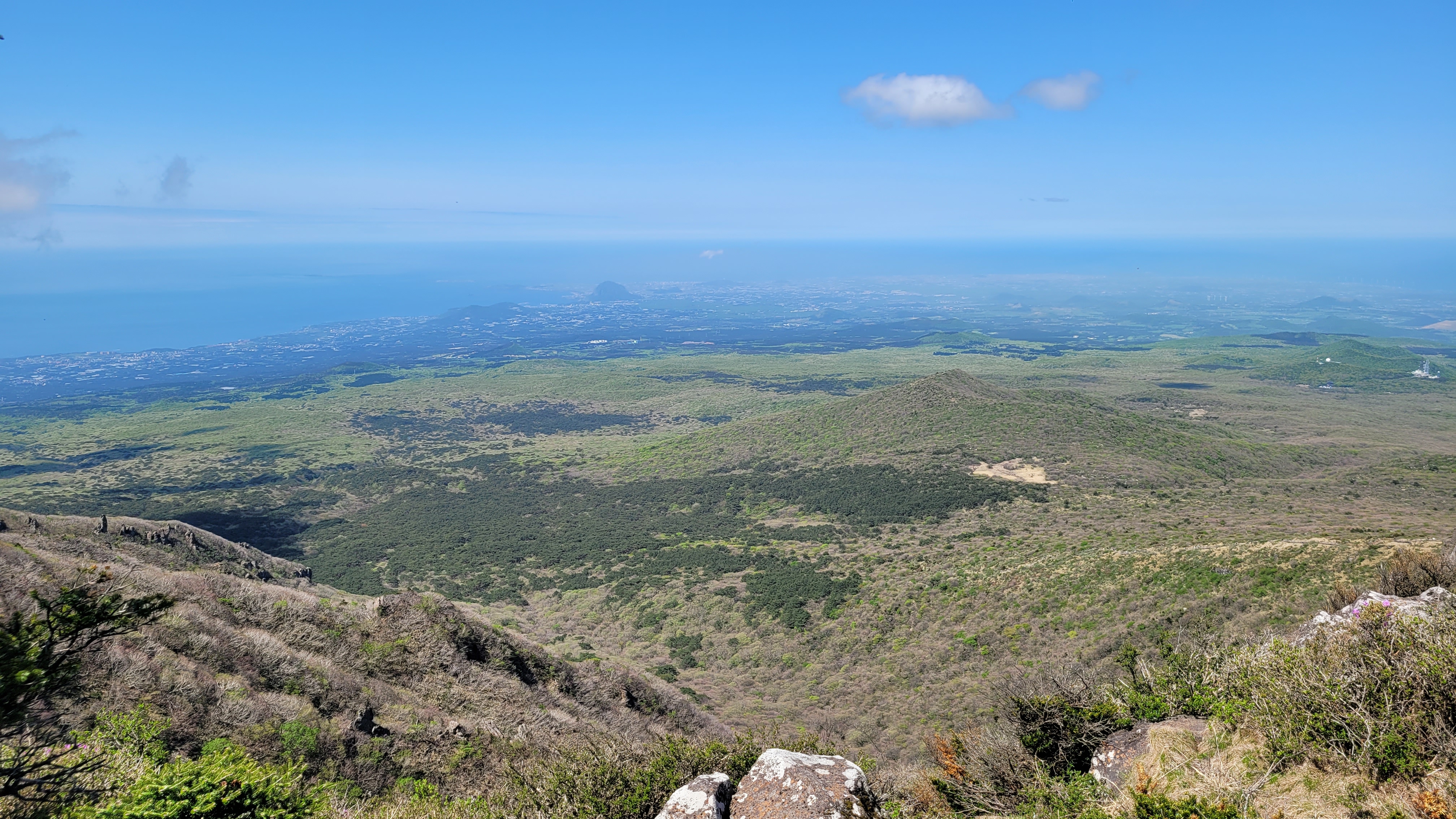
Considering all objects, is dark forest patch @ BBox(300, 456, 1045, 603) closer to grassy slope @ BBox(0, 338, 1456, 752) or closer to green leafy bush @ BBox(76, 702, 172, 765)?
grassy slope @ BBox(0, 338, 1456, 752)

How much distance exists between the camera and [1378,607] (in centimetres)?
872

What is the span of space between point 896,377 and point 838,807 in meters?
142

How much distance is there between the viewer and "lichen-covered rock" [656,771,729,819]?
806 cm

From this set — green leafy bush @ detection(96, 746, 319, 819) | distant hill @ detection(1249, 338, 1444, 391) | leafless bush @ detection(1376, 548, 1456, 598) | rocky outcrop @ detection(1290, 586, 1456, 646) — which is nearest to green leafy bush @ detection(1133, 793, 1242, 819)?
rocky outcrop @ detection(1290, 586, 1456, 646)

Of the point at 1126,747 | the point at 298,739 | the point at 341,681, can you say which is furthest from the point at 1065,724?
the point at 341,681

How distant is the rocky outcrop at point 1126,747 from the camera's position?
914cm

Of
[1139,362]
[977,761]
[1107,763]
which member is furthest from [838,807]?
[1139,362]

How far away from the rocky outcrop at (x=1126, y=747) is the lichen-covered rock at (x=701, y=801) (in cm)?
507

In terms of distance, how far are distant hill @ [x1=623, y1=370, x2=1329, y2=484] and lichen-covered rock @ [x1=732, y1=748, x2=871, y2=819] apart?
4675 centimetres

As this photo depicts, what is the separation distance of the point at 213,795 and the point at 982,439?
59.9 metres

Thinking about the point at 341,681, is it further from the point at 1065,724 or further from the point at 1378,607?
the point at 1378,607

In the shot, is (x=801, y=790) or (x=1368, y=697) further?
(x=801, y=790)

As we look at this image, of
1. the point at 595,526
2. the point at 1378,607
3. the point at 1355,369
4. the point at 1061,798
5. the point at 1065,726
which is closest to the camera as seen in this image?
the point at 1061,798

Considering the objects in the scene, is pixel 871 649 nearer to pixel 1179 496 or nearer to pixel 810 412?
pixel 1179 496
